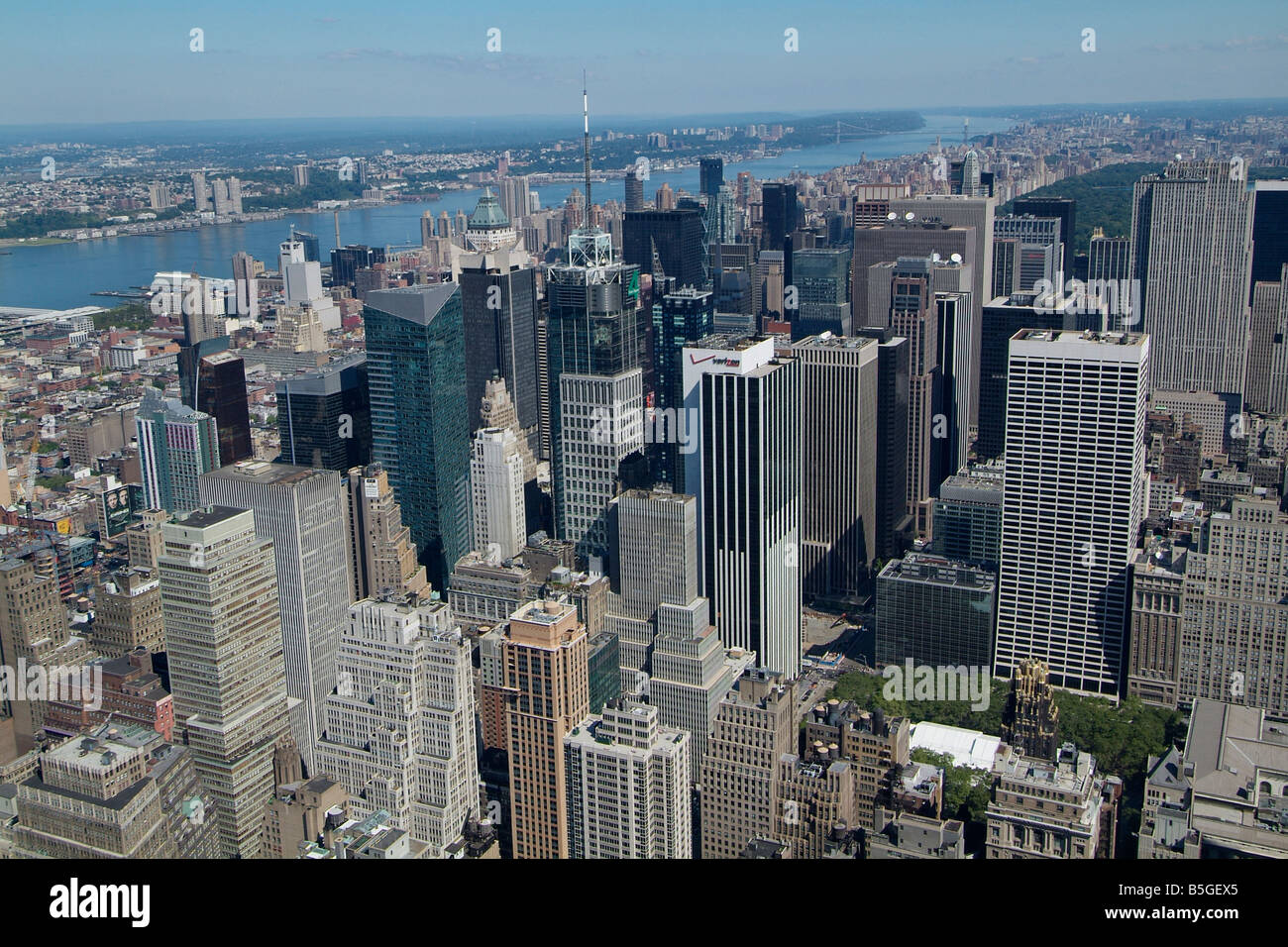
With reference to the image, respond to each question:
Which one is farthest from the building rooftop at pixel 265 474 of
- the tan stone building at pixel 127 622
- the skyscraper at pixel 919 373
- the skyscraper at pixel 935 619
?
the skyscraper at pixel 919 373

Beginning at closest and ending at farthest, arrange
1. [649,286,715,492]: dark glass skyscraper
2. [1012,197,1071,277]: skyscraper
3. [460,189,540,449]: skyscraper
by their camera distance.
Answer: [460,189,540,449]: skyscraper < [649,286,715,492]: dark glass skyscraper < [1012,197,1071,277]: skyscraper

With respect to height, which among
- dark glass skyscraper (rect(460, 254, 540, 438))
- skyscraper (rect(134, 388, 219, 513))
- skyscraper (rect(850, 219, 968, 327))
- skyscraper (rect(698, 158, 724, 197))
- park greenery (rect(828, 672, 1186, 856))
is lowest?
park greenery (rect(828, 672, 1186, 856))

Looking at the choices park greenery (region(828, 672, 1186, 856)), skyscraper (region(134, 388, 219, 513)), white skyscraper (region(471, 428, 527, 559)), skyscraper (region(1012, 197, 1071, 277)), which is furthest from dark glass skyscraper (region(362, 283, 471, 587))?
skyscraper (region(1012, 197, 1071, 277))

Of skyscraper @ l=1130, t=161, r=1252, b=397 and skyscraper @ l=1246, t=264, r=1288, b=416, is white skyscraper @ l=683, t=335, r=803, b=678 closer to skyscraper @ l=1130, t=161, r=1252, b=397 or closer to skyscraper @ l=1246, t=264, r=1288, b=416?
skyscraper @ l=1130, t=161, r=1252, b=397

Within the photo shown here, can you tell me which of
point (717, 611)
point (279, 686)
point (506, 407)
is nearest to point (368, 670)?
point (279, 686)
